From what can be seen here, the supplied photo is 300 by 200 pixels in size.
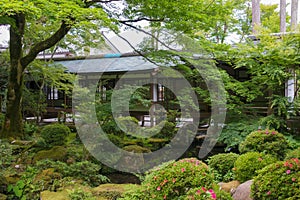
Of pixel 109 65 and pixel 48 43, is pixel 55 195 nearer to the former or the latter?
pixel 48 43

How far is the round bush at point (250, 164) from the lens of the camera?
13.0 feet

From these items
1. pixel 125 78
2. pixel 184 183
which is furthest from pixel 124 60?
pixel 184 183

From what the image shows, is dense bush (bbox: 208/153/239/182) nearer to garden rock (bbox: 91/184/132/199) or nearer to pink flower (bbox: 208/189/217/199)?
garden rock (bbox: 91/184/132/199)

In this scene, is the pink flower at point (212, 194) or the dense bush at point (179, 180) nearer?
the pink flower at point (212, 194)

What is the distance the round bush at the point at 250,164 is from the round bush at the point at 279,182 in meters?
1.28

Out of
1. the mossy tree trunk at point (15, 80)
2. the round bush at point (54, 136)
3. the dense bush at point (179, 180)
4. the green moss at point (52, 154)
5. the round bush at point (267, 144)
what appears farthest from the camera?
the mossy tree trunk at point (15, 80)

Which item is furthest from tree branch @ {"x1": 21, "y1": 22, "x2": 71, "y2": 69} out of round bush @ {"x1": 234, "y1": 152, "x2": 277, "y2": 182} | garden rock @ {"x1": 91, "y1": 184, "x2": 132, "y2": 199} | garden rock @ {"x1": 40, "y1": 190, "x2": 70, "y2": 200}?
round bush @ {"x1": 234, "y1": 152, "x2": 277, "y2": 182}

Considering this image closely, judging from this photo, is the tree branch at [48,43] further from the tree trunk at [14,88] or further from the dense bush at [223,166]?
the dense bush at [223,166]

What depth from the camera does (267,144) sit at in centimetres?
453

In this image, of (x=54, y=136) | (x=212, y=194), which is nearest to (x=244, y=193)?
(x=212, y=194)

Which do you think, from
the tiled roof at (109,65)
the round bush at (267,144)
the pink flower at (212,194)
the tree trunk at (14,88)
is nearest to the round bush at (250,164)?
the round bush at (267,144)

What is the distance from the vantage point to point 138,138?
7.44 metres

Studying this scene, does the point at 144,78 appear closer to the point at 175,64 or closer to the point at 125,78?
the point at 125,78

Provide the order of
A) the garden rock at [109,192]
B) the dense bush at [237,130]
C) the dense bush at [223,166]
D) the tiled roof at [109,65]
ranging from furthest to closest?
the tiled roof at [109,65], the dense bush at [237,130], the dense bush at [223,166], the garden rock at [109,192]
